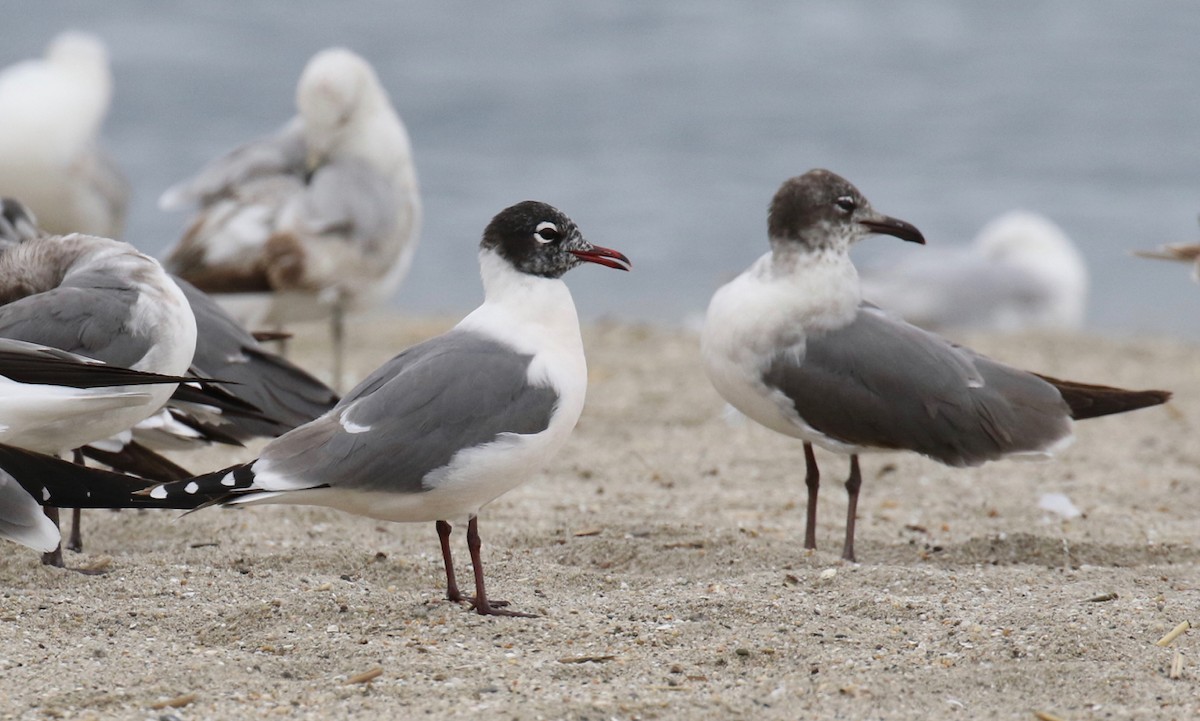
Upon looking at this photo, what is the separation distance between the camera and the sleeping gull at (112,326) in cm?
424

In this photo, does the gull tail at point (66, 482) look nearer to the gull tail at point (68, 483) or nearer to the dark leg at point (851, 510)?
the gull tail at point (68, 483)

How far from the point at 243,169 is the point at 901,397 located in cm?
441

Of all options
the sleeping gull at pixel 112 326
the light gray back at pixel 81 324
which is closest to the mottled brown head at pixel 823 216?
the sleeping gull at pixel 112 326

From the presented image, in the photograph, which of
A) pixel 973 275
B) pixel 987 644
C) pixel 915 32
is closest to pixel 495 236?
pixel 987 644

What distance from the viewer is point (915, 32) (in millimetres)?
24391

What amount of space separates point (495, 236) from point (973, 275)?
8.50 metres

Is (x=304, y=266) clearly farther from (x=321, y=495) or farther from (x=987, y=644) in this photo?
(x=987, y=644)

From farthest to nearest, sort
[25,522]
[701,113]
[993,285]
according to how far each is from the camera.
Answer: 1. [701,113]
2. [993,285]
3. [25,522]

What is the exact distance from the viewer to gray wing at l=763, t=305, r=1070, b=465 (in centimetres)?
484

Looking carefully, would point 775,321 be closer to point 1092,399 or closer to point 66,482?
point 1092,399

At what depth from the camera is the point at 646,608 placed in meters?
4.05

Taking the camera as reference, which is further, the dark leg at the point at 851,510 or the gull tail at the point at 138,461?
the gull tail at the point at 138,461

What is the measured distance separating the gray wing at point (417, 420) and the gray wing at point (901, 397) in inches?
43.2

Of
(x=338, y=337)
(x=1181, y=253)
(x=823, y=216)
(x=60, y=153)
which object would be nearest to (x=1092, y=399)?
(x=823, y=216)
